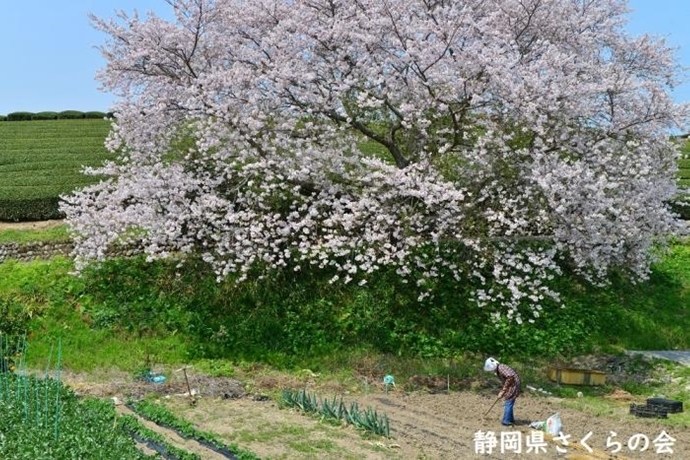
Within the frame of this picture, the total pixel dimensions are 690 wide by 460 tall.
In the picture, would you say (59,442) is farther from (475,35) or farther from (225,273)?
(475,35)

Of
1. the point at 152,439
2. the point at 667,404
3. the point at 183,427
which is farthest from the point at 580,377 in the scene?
the point at 152,439

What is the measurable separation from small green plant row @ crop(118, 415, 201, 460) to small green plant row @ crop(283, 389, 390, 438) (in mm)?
2509

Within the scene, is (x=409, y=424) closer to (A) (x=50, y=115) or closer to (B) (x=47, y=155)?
(B) (x=47, y=155)

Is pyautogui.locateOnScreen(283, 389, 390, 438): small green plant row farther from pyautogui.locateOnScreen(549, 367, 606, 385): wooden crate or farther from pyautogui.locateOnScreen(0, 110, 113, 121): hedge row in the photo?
pyautogui.locateOnScreen(0, 110, 113, 121): hedge row

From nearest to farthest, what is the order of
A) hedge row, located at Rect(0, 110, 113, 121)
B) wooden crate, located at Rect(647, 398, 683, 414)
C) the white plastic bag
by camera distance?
1. the white plastic bag
2. wooden crate, located at Rect(647, 398, 683, 414)
3. hedge row, located at Rect(0, 110, 113, 121)

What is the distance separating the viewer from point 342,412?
1082 centimetres

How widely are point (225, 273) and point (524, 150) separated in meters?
6.56

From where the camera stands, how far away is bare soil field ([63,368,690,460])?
375 inches

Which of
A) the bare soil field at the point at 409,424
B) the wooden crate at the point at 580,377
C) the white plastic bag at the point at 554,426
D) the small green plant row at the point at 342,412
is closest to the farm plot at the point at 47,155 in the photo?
the bare soil field at the point at 409,424

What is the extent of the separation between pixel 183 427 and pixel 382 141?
8.84 m

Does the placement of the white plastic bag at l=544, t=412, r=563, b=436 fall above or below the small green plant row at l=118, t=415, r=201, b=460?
below

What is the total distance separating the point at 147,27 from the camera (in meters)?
16.5

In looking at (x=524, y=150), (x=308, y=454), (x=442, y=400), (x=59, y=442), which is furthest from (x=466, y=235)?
(x=59, y=442)

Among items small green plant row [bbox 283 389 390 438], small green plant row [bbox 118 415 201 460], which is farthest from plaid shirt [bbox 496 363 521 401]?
small green plant row [bbox 118 415 201 460]
